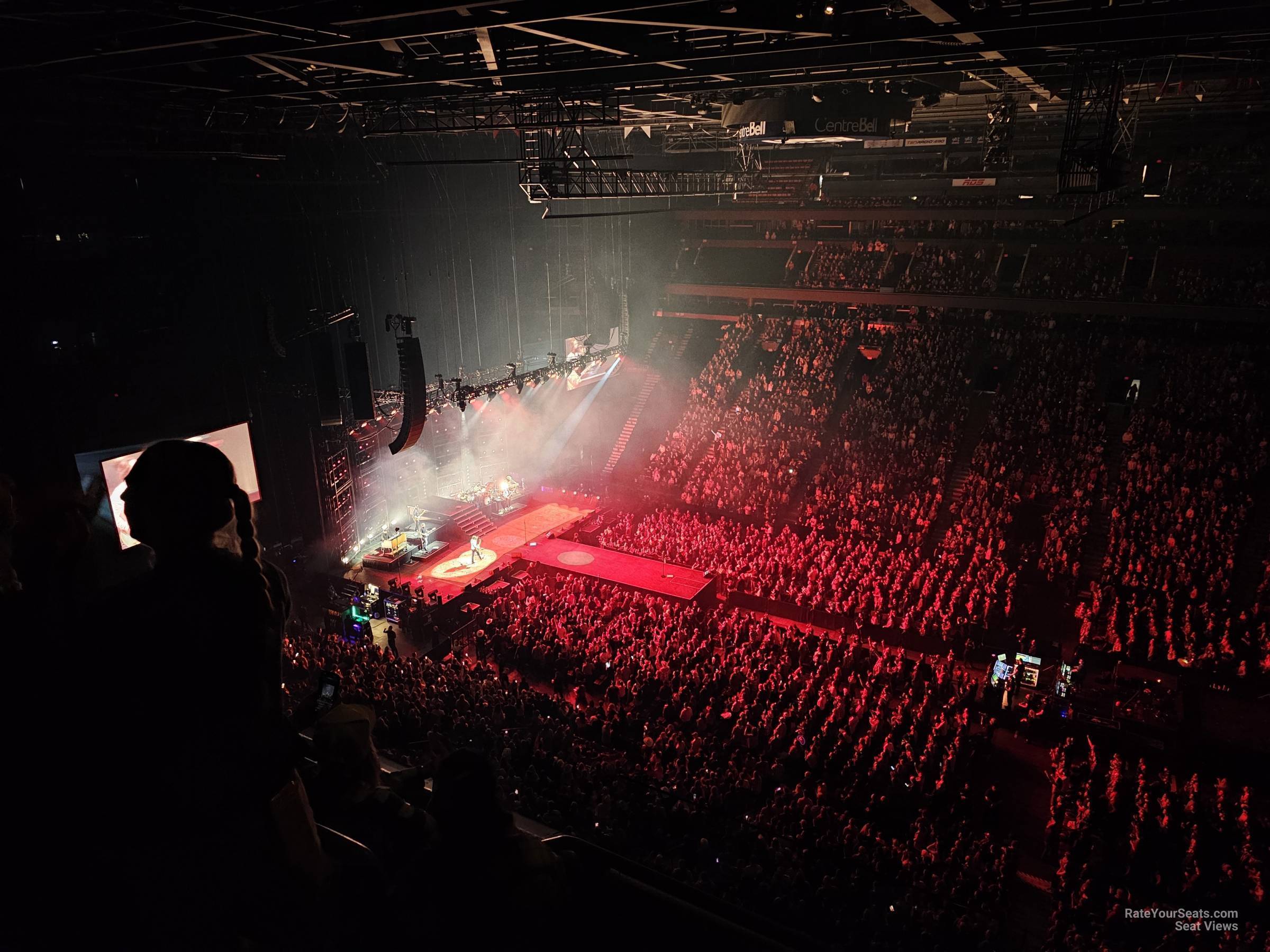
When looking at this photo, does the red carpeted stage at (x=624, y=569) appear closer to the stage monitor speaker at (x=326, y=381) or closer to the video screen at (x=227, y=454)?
the stage monitor speaker at (x=326, y=381)

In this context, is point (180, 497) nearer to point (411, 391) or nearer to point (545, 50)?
point (545, 50)

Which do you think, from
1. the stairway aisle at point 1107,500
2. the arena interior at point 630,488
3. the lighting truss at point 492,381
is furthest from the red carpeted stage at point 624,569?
the stairway aisle at point 1107,500

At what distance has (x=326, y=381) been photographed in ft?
49.2

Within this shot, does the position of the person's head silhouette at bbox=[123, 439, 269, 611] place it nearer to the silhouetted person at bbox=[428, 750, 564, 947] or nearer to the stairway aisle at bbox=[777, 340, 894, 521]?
the silhouetted person at bbox=[428, 750, 564, 947]

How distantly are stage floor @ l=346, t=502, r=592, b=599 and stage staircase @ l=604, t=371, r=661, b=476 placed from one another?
2.56m

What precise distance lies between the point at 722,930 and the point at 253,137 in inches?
657

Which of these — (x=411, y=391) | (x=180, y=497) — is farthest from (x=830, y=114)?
(x=180, y=497)

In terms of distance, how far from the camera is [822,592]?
15.4 m

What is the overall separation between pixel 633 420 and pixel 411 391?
38.6 ft

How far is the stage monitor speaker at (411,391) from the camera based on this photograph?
50.5 ft

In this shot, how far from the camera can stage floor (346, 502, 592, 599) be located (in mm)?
17859

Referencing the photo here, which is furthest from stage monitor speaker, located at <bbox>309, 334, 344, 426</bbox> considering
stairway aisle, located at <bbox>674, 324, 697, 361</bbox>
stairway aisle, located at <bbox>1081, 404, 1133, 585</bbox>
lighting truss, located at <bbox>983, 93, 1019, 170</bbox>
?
stairway aisle, located at <bbox>1081, 404, 1133, 585</bbox>

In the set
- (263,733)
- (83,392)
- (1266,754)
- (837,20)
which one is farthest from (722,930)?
(83,392)

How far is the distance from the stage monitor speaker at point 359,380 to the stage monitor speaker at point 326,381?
302mm
